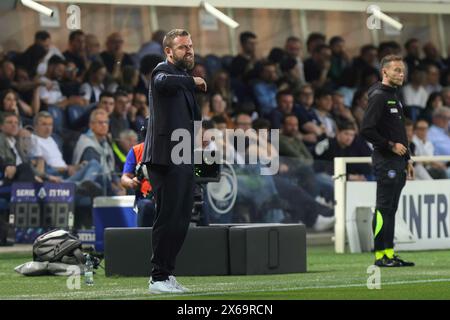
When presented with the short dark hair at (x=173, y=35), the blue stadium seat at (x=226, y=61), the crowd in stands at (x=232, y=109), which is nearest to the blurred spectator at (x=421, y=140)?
the crowd in stands at (x=232, y=109)

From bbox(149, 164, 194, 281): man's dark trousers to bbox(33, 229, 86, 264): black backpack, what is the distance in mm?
3171

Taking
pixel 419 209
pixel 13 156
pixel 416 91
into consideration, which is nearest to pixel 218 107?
pixel 13 156

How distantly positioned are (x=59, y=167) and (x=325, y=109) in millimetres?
5615

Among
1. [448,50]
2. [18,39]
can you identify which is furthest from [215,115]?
A: [448,50]

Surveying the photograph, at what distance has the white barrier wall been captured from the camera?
19.2 metres

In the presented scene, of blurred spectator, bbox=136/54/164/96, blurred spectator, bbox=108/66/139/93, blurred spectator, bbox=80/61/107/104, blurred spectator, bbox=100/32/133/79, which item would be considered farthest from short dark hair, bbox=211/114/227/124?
blurred spectator, bbox=80/61/107/104

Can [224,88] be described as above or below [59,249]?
above

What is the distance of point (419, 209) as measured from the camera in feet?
63.8

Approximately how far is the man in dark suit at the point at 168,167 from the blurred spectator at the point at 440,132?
1241 cm

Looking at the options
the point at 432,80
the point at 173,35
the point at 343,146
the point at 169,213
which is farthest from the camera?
the point at 432,80

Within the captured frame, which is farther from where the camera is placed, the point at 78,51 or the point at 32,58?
the point at 78,51

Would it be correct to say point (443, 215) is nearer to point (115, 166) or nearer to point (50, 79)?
point (115, 166)

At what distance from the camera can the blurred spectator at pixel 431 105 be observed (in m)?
24.8

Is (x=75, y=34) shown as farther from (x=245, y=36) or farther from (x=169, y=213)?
(x=169, y=213)
